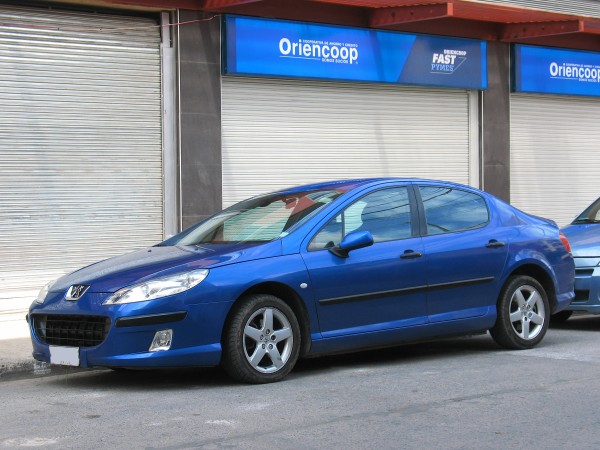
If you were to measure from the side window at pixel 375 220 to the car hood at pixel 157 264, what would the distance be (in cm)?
50

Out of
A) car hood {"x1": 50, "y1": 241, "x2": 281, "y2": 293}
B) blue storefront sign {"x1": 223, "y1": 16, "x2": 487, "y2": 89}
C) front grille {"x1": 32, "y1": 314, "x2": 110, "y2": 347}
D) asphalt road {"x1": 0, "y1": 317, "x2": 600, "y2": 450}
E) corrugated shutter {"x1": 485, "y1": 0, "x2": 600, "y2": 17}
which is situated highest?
corrugated shutter {"x1": 485, "y1": 0, "x2": 600, "y2": 17}

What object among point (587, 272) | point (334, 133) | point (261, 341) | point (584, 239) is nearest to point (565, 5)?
point (334, 133)

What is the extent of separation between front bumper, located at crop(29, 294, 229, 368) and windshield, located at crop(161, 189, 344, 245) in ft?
3.04

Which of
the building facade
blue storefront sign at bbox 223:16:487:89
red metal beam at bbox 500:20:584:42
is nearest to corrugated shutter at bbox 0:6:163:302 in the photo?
the building facade

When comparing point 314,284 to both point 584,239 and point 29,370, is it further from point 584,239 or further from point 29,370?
point 584,239

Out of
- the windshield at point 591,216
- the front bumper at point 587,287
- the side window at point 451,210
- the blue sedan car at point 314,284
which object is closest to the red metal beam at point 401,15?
the windshield at point 591,216

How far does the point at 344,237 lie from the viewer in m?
7.88

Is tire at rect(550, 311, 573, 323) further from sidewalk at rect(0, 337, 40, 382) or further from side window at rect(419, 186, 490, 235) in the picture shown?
sidewalk at rect(0, 337, 40, 382)

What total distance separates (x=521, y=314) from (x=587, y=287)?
1.63 metres

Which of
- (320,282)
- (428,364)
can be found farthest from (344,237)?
(428,364)

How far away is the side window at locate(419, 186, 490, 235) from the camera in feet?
28.0

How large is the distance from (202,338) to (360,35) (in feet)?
27.4

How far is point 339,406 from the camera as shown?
6.67 m

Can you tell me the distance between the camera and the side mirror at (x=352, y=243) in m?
7.72
